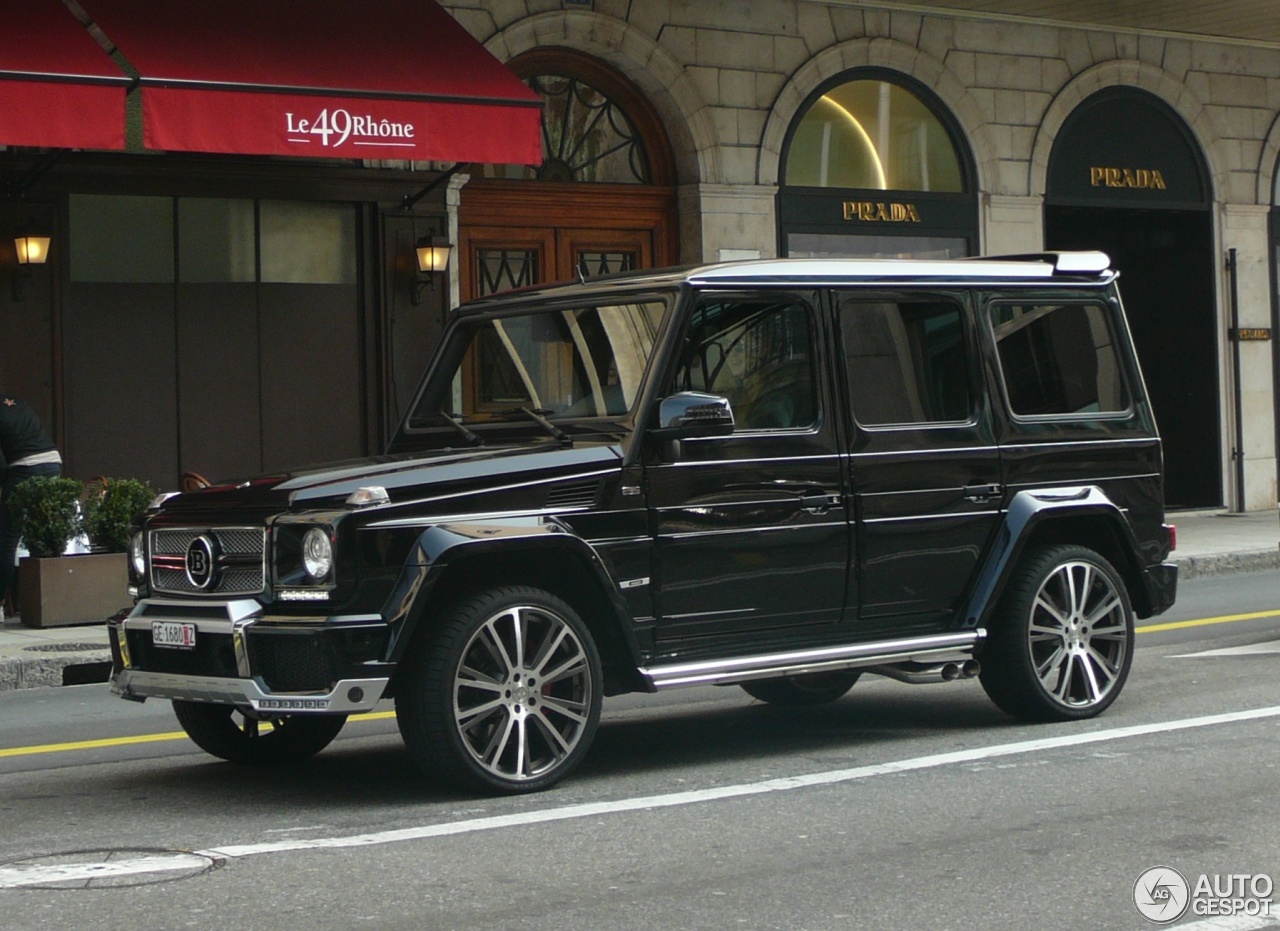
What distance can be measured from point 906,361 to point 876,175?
12.8 meters

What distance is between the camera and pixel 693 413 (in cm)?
708

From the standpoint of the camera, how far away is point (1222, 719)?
8438 millimetres

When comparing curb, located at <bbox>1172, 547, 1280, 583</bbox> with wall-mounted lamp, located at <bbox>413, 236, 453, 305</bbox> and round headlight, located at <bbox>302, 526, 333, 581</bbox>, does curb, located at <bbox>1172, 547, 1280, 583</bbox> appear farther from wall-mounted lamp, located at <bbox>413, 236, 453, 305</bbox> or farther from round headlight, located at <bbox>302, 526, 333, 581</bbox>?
round headlight, located at <bbox>302, 526, 333, 581</bbox>

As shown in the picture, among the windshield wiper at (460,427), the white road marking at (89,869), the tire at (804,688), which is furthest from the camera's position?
the tire at (804,688)

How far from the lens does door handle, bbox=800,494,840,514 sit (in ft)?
24.8

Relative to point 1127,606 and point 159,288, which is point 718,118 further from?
point 1127,606

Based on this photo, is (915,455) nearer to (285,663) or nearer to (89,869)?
(285,663)

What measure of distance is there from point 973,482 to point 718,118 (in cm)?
1168

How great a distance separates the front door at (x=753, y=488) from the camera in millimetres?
7230

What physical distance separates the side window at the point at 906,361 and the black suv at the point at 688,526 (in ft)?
0.04

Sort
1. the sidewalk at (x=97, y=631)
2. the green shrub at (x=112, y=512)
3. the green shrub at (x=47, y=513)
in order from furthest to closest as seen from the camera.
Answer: the green shrub at (x=112, y=512)
the green shrub at (x=47, y=513)
the sidewalk at (x=97, y=631)

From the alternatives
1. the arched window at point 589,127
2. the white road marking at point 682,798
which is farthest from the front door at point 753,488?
the arched window at point 589,127

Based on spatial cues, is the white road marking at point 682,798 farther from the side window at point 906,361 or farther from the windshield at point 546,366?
the windshield at point 546,366

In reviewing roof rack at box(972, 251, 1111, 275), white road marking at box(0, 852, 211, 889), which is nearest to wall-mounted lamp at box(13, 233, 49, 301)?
roof rack at box(972, 251, 1111, 275)
